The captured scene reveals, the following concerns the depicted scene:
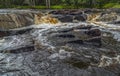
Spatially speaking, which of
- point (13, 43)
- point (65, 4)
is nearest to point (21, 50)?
point (13, 43)

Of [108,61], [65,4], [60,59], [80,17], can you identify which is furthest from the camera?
[65,4]

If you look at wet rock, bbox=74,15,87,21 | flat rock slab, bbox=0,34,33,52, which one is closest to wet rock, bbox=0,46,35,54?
flat rock slab, bbox=0,34,33,52

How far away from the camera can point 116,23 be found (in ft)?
118

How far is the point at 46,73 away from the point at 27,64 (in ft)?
7.41

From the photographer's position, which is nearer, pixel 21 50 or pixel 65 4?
pixel 21 50

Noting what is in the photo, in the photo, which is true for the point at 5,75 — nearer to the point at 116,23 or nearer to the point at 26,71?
the point at 26,71

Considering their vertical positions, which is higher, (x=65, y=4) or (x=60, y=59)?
(x=60, y=59)

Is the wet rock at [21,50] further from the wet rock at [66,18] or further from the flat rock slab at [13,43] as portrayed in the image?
the wet rock at [66,18]

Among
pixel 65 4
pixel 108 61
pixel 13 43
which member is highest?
pixel 108 61

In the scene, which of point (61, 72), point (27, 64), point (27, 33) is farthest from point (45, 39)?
point (61, 72)

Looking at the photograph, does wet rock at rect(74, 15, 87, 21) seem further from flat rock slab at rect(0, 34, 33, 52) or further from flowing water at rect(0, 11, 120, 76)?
flowing water at rect(0, 11, 120, 76)

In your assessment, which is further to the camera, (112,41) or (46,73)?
(112,41)

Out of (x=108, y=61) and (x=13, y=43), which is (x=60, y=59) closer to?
(x=108, y=61)

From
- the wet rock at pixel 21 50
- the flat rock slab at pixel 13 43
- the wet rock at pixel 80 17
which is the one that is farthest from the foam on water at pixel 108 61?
the wet rock at pixel 80 17
